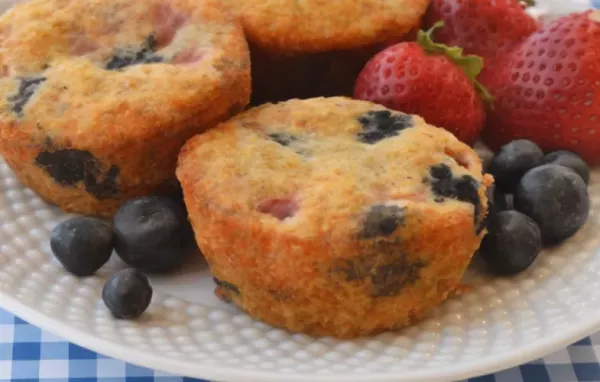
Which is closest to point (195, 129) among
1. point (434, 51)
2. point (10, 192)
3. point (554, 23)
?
point (10, 192)

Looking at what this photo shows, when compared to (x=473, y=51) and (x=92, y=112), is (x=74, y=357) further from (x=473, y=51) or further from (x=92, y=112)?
(x=473, y=51)

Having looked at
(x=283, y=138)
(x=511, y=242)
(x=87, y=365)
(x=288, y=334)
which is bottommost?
(x=87, y=365)

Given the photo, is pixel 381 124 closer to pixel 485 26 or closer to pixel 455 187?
pixel 455 187

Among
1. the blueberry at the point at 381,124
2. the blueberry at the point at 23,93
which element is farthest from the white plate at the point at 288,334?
the blueberry at the point at 381,124

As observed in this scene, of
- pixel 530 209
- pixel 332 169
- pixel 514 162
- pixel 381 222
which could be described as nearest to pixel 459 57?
pixel 514 162

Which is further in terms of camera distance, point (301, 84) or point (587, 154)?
point (301, 84)

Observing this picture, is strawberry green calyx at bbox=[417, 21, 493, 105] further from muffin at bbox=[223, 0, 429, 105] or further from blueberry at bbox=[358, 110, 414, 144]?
blueberry at bbox=[358, 110, 414, 144]
